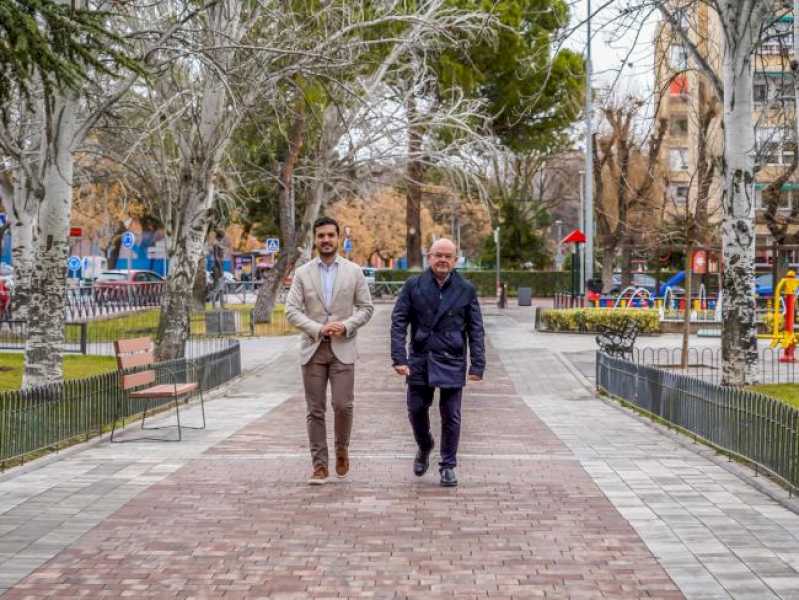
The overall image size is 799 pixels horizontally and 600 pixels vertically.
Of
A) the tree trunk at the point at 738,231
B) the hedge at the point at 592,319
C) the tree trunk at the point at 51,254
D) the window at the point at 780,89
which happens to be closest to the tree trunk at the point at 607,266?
the hedge at the point at 592,319

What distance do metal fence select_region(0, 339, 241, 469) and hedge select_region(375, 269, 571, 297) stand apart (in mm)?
50038

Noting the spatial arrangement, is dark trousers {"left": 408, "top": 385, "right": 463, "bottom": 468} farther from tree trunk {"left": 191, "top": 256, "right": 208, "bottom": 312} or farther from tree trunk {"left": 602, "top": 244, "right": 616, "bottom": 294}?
tree trunk {"left": 602, "top": 244, "right": 616, "bottom": 294}

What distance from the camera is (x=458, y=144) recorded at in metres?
32.8

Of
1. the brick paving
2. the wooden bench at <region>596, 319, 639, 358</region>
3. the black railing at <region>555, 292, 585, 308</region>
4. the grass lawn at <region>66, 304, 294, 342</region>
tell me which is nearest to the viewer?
the brick paving

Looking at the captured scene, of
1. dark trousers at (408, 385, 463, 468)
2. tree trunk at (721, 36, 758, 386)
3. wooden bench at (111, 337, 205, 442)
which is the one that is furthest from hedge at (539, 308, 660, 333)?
dark trousers at (408, 385, 463, 468)

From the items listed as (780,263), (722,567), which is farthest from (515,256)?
(722,567)

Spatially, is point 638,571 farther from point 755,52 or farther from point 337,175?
point 337,175

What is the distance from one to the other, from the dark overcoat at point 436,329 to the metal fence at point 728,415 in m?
2.17

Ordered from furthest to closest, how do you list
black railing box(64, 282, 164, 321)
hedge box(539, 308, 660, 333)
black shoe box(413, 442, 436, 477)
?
black railing box(64, 282, 164, 321)
hedge box(539, 308, 660, 333)
black shoe box(413, 442, 436, 477)

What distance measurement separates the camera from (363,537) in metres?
7.25

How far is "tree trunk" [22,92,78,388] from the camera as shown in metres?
14.9

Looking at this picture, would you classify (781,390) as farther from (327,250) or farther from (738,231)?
(327,250)

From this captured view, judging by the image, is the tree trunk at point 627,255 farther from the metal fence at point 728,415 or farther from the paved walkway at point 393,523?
the paved walkway at point 393,523

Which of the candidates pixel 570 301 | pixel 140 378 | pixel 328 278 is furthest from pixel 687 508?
pixel 570 301
